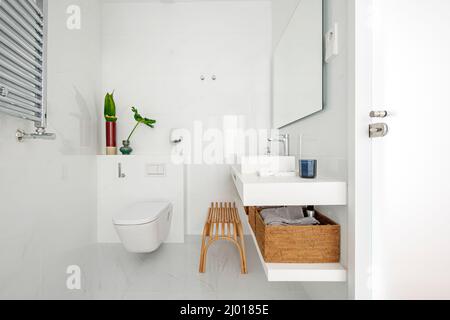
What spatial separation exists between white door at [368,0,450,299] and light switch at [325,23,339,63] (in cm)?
18

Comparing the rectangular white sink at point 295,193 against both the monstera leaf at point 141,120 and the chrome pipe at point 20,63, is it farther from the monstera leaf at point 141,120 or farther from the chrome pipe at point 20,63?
the monstera leaf at point 141,120

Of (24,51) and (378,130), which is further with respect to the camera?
(24,51)

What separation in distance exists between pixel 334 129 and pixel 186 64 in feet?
5.57

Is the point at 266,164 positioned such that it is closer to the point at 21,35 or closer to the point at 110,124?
the point at 21,35

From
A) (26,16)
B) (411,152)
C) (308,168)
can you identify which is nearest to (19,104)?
(26,16)

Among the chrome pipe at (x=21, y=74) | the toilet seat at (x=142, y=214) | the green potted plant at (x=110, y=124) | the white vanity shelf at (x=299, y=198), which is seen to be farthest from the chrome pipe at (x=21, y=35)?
the white vanity shelf at (x=299, y=198)

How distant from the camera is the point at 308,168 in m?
1.13

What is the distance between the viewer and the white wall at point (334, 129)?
40.1 inches

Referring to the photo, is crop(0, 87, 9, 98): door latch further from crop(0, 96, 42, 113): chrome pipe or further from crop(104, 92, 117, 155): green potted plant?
crop(104, 92, 117, 155): green potted plant

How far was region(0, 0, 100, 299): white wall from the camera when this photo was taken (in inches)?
46.1

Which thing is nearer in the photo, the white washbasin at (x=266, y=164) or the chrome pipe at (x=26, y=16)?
the chrome pipe at (x=26, y=16)

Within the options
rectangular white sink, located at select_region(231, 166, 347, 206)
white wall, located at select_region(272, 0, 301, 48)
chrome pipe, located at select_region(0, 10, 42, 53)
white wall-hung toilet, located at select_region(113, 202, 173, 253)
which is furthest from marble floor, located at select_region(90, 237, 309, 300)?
white wall, located at select_region(272, 0, 301, 48)

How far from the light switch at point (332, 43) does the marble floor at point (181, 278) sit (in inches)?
54.5

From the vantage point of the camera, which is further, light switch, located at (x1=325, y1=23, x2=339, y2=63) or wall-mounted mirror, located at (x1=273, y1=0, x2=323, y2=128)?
wall-mounted mirror, located at (x1=273, y1=0, x2=323, y2=128)
